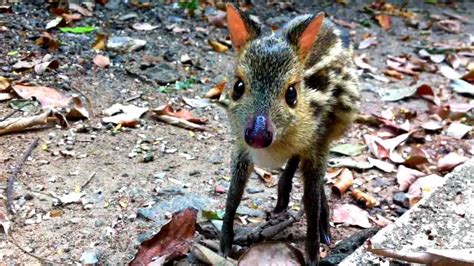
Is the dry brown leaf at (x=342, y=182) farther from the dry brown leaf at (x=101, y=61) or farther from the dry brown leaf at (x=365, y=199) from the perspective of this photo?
the dry brown leaf at (x=101, y=61)

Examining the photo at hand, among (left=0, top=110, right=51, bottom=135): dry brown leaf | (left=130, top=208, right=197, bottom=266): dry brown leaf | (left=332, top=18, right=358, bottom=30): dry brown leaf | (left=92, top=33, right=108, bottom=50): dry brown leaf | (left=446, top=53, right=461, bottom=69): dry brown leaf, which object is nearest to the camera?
(left=130, top=208, right=197, bottom=266): dry brown leaf

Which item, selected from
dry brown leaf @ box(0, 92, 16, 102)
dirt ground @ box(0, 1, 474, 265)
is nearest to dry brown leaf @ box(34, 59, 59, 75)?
dirt ground @ box(0, 1, 474, 265)

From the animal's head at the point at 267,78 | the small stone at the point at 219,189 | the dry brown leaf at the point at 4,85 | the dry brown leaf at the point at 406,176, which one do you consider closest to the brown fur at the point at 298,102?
the animal's head at the point at 267,78

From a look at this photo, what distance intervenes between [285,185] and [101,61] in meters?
2.33

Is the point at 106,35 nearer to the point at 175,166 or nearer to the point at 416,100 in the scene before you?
the point at 175,166

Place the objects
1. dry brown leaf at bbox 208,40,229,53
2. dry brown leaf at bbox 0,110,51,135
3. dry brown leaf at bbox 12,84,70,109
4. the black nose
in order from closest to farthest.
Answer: the black nose
dry brown leaf at bbox 0,110,51,135
dry brown leaf at bbox 12,84,70,109
dry brown leaf at bbox 208,40,229,53

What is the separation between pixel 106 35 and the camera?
247 inches

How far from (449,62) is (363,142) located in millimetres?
2296

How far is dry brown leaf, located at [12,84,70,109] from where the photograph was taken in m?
5.00

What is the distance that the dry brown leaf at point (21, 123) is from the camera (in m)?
4.61

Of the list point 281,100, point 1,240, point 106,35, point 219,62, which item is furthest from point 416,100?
point 1,240

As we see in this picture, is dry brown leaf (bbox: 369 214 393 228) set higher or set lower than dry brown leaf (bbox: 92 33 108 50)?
higher

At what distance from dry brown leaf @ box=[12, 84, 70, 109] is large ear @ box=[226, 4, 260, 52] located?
6.31 ft

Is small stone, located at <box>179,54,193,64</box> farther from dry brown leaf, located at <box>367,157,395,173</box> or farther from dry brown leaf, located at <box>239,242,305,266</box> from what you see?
dry brown leaf, located at <box>239,242,305,266</box>
